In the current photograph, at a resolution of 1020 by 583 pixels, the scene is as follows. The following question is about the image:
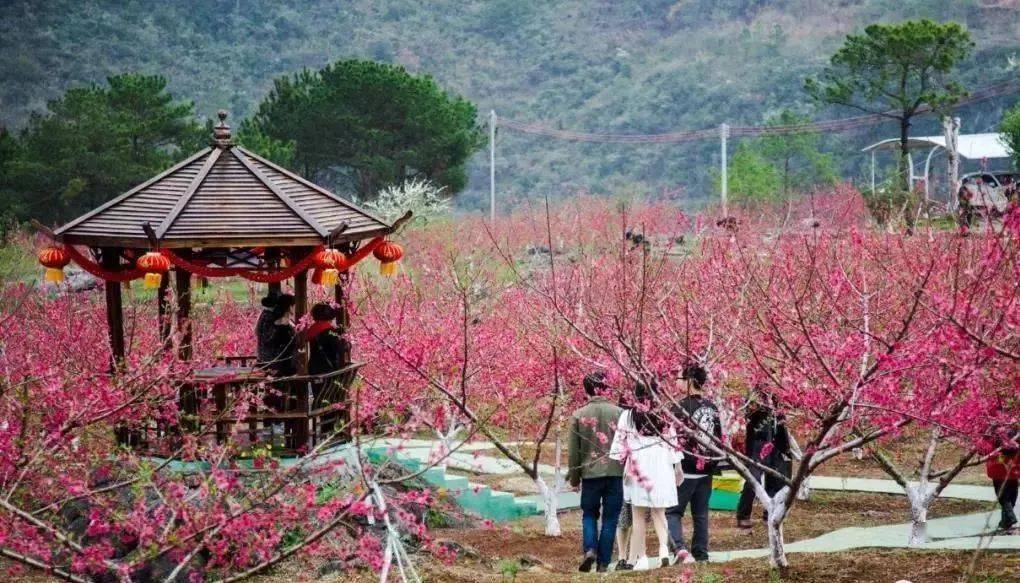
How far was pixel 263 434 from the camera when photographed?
1086 cm

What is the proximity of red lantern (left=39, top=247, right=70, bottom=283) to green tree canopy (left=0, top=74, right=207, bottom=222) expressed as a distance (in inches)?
953

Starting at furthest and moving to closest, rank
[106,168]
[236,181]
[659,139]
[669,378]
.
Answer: [659,139] < [106,168] < [669,378] < [236,181]

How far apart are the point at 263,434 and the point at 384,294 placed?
7836 millimetres

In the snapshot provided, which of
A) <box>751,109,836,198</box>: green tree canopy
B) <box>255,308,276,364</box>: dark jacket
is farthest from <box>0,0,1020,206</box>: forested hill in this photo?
<box>255,308,276,364</box>: dark jacket

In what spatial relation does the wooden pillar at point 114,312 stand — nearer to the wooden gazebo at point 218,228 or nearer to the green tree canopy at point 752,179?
the wooden gazebo at point 218,228

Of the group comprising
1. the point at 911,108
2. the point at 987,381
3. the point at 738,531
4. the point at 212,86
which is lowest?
the point at 738,531

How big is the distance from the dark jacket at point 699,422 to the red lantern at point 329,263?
10.1ft

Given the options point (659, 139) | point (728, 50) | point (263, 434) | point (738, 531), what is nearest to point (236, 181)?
point (263, 434)

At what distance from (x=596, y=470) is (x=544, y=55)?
73.2 metres

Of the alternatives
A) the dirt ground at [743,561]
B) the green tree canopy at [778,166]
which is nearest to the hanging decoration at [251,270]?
the dirt ground at [743,561]

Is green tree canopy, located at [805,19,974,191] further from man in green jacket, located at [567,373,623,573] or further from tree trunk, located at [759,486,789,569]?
tree trunk, located at [759,486,789,569]

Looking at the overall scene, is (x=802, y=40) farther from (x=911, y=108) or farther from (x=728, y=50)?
(x=911, y=108)

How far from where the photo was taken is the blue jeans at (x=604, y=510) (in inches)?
345

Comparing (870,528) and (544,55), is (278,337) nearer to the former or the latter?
(870,528)
